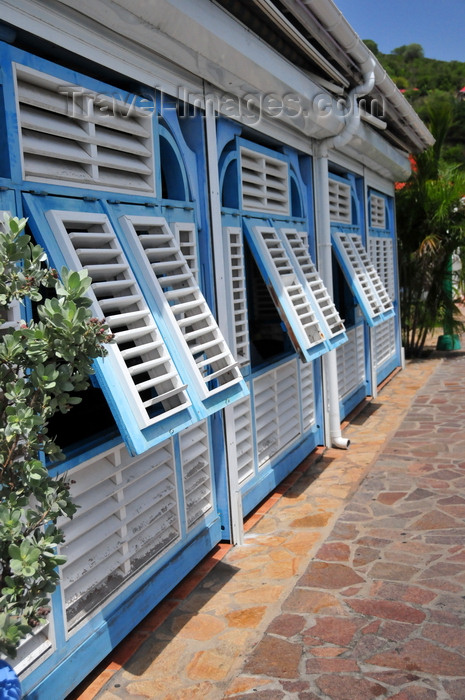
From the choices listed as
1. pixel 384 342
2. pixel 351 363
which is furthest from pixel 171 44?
pixel 384 342

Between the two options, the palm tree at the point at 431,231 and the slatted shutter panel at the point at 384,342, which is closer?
the slatted shutter panel at the point at 384,342

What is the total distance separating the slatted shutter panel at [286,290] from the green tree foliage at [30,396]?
3.84 metres

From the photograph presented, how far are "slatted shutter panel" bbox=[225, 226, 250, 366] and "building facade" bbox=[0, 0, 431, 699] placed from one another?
0.07 feet

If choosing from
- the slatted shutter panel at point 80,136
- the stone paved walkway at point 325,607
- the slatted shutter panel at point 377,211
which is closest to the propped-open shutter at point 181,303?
the slatted shutter panel at point 80,136

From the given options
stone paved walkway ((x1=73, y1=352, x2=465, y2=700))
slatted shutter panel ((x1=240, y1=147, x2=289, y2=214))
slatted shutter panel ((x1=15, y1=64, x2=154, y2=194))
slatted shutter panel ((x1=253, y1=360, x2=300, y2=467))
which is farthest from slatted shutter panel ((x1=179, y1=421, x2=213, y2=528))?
slatted shutter panel ((x1=240, y1=147, x2=289, y2=214))

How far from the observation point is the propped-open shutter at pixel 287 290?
20.0ft

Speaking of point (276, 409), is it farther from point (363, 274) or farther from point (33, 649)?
point (33, 649)

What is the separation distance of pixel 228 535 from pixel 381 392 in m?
6.72

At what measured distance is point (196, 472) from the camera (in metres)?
5.12

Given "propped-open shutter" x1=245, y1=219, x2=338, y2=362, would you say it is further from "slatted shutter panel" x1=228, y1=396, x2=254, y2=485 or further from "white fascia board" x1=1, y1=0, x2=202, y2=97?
"white fascia board" x1=1, y1=0, x2=202, y2=97

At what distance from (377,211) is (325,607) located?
8.85m

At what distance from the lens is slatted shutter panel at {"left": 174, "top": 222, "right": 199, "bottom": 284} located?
16.3ft

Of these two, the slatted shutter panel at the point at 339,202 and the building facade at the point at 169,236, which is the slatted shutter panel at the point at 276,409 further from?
the slatted shutter panel at the point at 339,202

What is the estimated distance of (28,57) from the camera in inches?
135
